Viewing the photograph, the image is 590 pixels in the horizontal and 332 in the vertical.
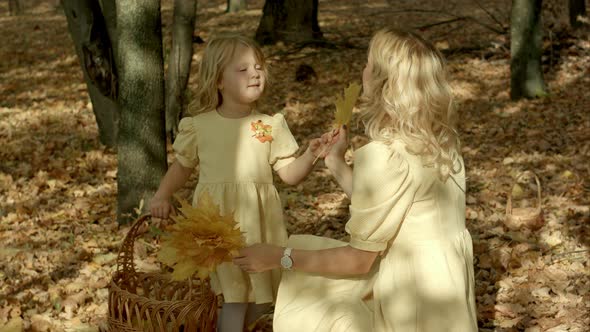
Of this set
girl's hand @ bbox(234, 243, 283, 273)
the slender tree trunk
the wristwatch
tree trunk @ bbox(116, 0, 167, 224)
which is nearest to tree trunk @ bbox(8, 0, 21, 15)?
the slender tree trunk

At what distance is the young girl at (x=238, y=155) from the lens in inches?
129

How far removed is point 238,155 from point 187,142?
27 cm

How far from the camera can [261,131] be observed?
335 centimetres

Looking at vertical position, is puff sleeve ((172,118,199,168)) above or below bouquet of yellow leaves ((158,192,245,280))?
above

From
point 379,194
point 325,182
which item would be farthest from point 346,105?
point 325,182

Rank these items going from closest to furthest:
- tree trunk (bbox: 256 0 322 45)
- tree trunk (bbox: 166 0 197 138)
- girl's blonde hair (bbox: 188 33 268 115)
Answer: girl's blonde hair (bbox: 188 33 268 115)
tree trunk (bbox: 166 0 197 138)
tree trunk (bbox: 256 0 322 45)

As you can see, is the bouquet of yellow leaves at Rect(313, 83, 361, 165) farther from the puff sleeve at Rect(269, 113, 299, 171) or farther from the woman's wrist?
the puff sleeve at Rect(269, 113, 299, 171)

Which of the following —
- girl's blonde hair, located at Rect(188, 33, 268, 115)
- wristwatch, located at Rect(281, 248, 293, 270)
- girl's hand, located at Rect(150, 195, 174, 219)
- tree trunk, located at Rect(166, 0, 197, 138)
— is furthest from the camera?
tree trunk, located at Rect(166, 0, 197, 138)

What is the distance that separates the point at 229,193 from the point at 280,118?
461mm

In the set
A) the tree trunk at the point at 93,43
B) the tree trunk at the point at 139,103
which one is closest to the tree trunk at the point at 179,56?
the tree trunk at the point at 93,43

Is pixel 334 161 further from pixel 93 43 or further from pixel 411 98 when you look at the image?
pixel 93 43

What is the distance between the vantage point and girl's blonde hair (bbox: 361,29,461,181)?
248cm

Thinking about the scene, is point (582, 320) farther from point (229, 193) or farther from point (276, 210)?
point (229, 193)

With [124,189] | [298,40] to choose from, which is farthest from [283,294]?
[298,40]
